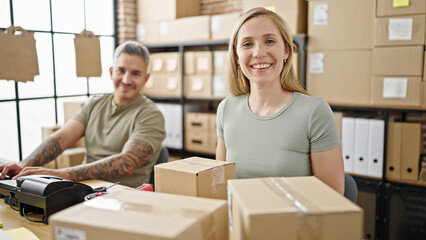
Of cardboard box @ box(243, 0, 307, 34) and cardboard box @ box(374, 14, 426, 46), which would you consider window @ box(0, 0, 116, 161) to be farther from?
cardboard box @ box(374, 14, 426, 46)

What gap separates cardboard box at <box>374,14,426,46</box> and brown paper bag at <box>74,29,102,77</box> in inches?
73.6

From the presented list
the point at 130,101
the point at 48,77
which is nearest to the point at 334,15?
the point at 130,101

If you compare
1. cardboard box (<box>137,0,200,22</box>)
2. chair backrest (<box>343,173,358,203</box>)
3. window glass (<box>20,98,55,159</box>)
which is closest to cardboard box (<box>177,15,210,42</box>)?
cardboard box (<box>137,0,200,22</box>)

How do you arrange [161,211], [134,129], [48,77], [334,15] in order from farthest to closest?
[48,77] → [334,15] → [134,129] → [161,211]

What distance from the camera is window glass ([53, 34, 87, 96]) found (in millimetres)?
3635

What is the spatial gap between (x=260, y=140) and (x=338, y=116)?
4.83ft

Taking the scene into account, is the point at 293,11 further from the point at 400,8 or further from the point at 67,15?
the point at 67,15

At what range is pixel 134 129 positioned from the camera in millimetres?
2092

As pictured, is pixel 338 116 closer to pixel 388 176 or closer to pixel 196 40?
pixel 388 176

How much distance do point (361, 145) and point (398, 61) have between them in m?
0.63

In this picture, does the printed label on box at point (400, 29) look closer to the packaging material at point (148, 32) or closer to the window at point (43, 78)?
the packaging material at point (148, 32)

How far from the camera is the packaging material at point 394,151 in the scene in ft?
8.68

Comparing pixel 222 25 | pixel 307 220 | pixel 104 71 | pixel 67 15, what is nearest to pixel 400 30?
pixel 222 25

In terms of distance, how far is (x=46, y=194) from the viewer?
128cm
